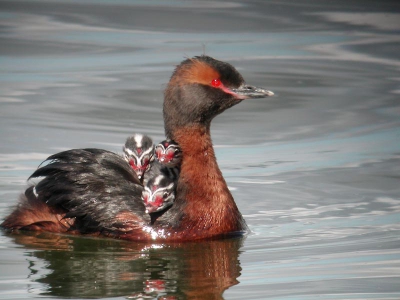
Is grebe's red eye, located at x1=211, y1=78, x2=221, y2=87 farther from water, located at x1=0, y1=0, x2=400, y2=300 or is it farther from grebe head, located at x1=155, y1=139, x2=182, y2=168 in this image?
water, located at x1=0, y1=0, x2=400, y2=300

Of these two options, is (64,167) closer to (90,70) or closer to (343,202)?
(343,202)

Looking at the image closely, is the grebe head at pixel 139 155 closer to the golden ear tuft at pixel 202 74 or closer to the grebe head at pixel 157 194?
the grebe head at pixel 157 194

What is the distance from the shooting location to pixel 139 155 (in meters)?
9.42

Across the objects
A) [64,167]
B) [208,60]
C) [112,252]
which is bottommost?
[112,252]

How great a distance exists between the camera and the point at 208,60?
9070mm

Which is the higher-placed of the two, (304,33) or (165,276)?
(304,33)

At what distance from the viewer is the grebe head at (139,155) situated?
30.9 feet

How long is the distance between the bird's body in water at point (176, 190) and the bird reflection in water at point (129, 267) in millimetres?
116

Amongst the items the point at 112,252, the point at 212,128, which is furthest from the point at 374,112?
the point at 112,252

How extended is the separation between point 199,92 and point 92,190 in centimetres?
121

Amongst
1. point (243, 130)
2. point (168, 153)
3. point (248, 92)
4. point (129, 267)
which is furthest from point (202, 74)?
point (243, 130)

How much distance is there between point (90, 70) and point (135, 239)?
22.7ft

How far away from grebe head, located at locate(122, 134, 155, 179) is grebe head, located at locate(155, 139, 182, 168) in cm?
40

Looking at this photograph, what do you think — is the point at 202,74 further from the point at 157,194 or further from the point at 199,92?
the point at 157,194
